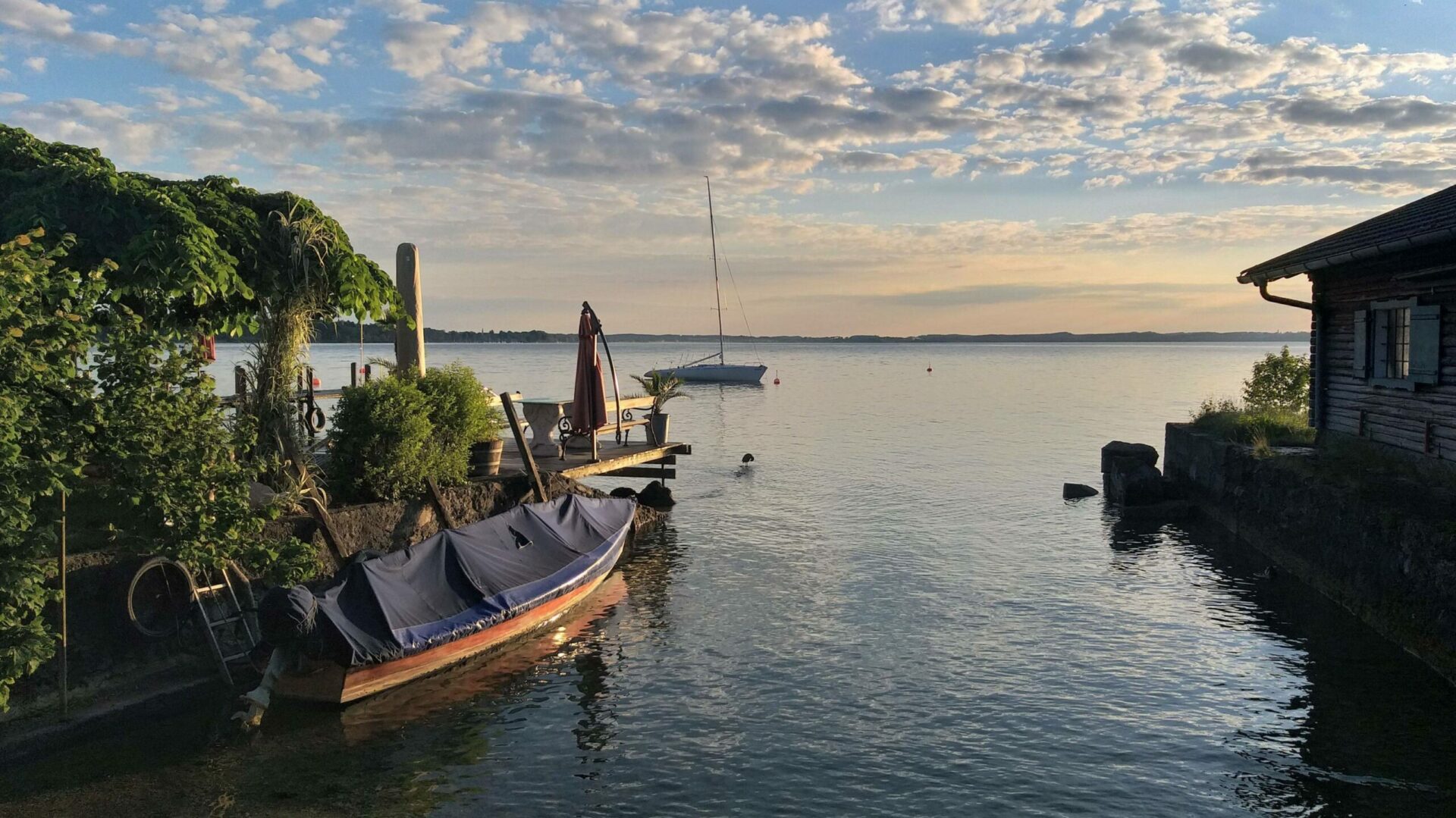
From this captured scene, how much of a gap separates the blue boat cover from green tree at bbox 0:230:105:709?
2686 mm

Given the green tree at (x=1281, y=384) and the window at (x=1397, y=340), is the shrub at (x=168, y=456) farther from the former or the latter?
the green tree at (x=1281, y=384)

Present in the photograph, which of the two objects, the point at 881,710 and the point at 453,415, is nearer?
the point at 881,710

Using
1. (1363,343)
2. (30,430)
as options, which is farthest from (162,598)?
(1363,343)

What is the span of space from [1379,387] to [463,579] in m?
16.1

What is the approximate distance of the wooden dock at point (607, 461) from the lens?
1936cm

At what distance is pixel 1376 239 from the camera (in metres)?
15.6

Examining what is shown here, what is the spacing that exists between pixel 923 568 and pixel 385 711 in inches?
420

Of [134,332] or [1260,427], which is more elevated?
[134,332]

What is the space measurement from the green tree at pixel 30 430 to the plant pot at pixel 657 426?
47.5 feet

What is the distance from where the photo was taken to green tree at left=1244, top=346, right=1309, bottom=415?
27125 mm

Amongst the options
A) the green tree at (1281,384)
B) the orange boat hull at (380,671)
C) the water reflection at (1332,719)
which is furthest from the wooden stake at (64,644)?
the green tree at (1281,384)


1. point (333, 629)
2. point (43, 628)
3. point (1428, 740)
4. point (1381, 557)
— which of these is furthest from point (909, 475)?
point (43, 628)

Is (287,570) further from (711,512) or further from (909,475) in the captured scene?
(909,475)

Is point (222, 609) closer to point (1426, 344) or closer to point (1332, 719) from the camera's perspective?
point (1332, 719)
